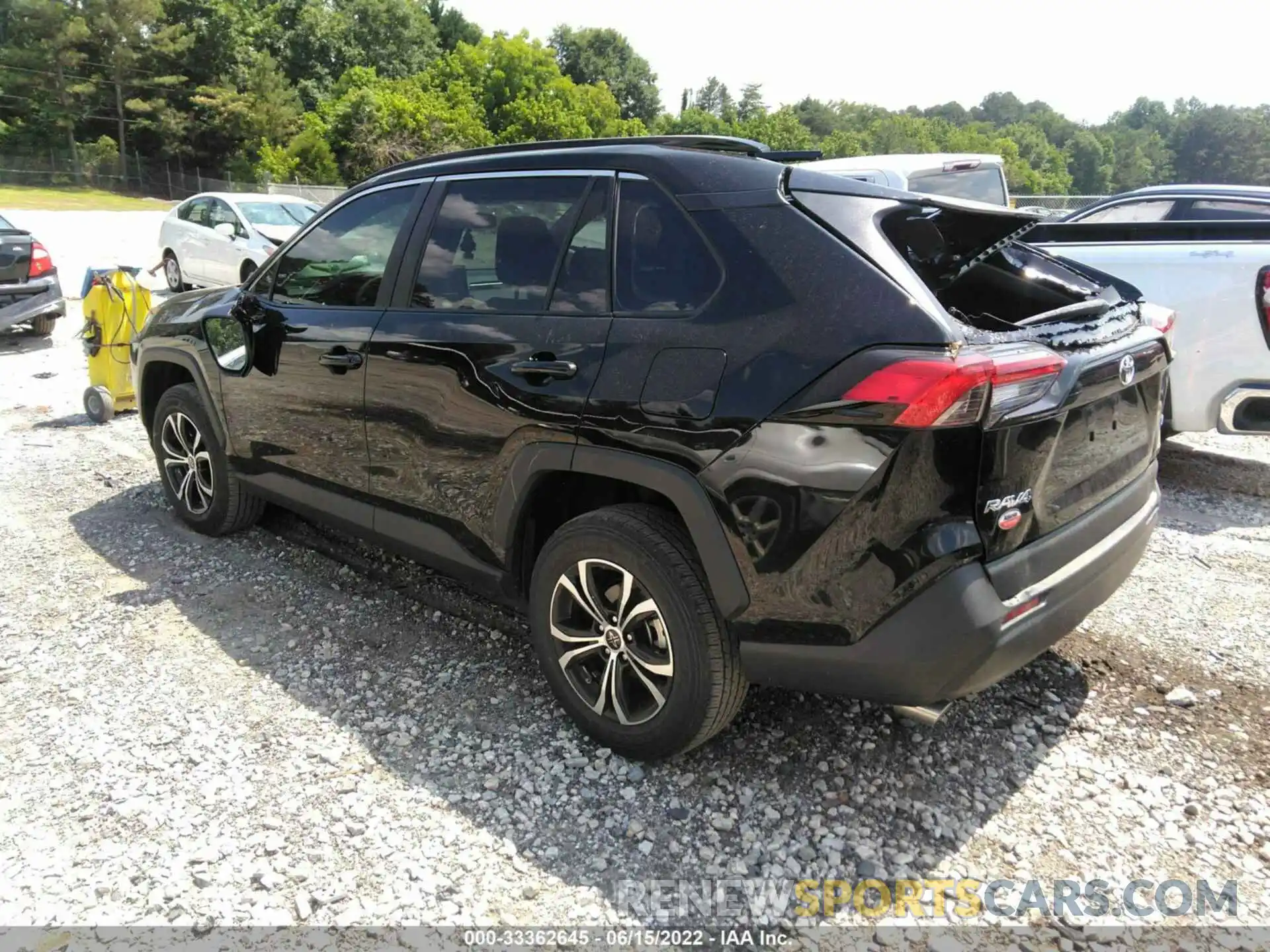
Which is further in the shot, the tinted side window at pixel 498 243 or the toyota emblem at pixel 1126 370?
the tinted side window at pixel 498 243

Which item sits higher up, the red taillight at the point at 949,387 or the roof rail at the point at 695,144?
the roof rail at the point at 695,144

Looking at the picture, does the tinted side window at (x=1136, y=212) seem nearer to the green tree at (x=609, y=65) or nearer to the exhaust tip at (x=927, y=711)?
the exhaust tip at (x=927, y=711)

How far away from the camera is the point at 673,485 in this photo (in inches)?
96.5

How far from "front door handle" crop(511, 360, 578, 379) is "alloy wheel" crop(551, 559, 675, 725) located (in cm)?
59

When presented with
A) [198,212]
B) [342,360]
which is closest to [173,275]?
[198,212]

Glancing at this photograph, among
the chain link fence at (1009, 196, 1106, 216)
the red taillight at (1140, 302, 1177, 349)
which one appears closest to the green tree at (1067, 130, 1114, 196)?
the chain link fence at (1009, 196, 1106, 216)

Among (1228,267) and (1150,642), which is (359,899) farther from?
(1228,267)

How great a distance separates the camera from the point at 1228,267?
505 cm

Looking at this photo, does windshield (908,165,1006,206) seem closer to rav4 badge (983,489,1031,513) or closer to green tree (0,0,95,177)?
rav4 badge (983,489,1031,513)

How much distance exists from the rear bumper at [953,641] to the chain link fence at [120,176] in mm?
51316

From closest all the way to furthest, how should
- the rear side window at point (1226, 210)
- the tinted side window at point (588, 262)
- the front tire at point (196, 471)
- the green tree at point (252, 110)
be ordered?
1. the tinted side window at point (588, 262)
2. the front tire at point (196, 471)
3. the rear side window at point (1226, 210)
4. the green tree at point (252, 110)

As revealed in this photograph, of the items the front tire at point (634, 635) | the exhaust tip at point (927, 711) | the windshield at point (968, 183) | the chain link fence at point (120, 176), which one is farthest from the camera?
the chain link fence at point (120, 176)

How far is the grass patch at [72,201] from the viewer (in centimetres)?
3803

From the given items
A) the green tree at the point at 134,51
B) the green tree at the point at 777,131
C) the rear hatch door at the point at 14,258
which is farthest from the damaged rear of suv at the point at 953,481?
the green tree at the point at 777,131
